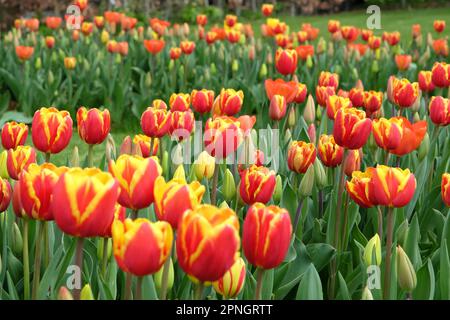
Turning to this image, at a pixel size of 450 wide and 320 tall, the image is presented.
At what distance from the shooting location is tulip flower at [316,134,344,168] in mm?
2545

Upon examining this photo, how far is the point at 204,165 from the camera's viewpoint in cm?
237

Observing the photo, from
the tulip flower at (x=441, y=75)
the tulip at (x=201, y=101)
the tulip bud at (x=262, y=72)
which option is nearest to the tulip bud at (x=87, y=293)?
the tulip at (x=201, y=101)

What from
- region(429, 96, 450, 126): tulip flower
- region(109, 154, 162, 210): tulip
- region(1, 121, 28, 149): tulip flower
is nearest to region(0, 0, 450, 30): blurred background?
region(1, 121, 28, 149): tulip flower

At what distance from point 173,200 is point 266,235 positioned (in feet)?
0.68

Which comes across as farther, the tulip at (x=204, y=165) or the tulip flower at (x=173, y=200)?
Result: the tulip at (x=204, y=165)

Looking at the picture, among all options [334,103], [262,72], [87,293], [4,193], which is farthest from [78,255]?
[262,72]

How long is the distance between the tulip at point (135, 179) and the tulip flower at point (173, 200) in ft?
0.18

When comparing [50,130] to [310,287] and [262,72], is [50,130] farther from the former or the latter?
[262,72]

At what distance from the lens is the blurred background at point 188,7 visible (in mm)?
12656

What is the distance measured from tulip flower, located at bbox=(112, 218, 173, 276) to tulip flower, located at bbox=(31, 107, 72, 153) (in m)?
0.94

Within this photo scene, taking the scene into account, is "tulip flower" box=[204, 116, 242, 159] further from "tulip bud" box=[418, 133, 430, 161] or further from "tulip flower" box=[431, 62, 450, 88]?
"tulip flower" box=[431, 62, 450, 88]

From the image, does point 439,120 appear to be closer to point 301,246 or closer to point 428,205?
point 428,205

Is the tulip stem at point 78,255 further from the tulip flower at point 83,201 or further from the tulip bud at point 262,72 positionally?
the tulip bud at point 262,72

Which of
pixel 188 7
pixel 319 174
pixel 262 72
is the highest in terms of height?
pixel 188 7
